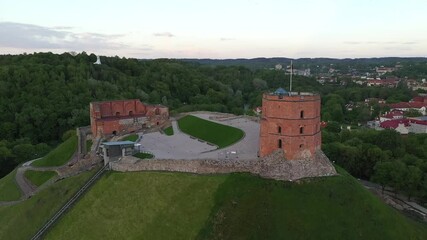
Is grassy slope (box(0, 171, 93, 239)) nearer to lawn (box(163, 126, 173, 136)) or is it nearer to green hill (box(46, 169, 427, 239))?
green hill (box(46, 169, 427, 239))

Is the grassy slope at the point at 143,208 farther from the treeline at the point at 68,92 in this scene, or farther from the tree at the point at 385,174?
the treeline at the point at 68,92

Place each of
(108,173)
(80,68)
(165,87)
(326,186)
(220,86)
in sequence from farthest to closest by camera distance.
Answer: (220,86), (165,87), (80,68), (108,173), (326,186)

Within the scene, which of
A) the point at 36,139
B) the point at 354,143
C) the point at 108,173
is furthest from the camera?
the point at 36,139

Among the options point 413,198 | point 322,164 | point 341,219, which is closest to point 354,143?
point 413,198

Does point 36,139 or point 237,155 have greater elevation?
point 237,155

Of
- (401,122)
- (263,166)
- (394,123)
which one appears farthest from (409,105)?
(263,166)

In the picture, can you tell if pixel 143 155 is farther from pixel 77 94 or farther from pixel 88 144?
pixel 77 94

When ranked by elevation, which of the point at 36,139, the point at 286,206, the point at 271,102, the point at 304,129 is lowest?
the point at 36,139

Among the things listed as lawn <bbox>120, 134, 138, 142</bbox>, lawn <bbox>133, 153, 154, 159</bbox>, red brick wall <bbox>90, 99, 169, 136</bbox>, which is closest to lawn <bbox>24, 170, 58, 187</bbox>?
red brick wall <bbox>90, 99, 169, 136</bbox>

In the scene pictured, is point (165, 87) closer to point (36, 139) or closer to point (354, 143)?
point (36, 139)
